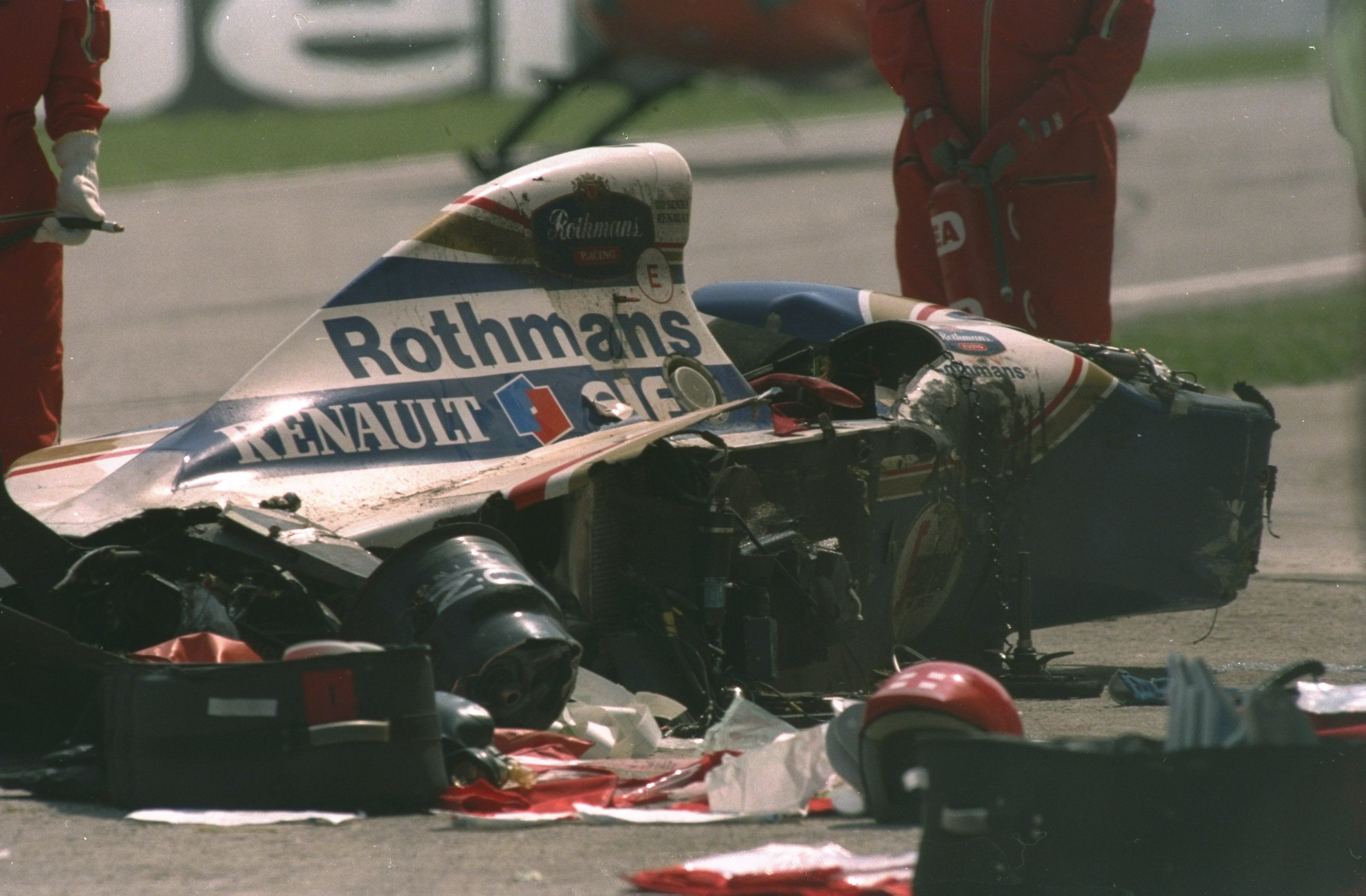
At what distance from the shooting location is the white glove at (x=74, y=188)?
6016 mm

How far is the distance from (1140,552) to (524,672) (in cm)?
245

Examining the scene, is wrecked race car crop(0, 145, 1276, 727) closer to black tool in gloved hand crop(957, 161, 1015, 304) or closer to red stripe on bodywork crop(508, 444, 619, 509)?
red stripe on bodywork crop(508, 444, 619, 509)

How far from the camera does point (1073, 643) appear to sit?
630 cm

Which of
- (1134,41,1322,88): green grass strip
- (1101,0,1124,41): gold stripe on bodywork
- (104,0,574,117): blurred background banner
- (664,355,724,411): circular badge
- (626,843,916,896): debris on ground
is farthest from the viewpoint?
(1134,41,1322,88): green grass strip

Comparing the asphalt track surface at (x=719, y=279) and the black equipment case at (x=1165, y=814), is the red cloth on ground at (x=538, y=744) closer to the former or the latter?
the asphalt track surface at (x=719, y=279)

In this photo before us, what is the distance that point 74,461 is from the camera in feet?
16.1

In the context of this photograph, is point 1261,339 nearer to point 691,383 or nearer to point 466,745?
point 691,383

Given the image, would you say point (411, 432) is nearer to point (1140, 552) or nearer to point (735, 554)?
point (735, 554)

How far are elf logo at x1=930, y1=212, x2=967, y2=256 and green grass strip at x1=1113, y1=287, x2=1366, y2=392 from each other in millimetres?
4897

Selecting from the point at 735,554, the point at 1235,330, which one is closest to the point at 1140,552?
the point at 735,554

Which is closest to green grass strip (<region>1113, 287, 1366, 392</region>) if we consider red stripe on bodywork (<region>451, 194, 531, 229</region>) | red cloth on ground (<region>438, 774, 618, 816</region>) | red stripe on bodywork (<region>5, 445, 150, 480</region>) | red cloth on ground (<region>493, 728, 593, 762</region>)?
red stripe on bodywork (<region>451, 194, 531, 229</region>)

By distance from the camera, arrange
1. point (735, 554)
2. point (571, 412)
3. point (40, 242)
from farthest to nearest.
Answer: point (40, 242) < point (571, 412) < point (735, 554)

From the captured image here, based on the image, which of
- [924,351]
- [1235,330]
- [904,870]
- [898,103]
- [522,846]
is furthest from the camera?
[898,103]

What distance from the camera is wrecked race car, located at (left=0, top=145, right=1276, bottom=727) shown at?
160 inches
